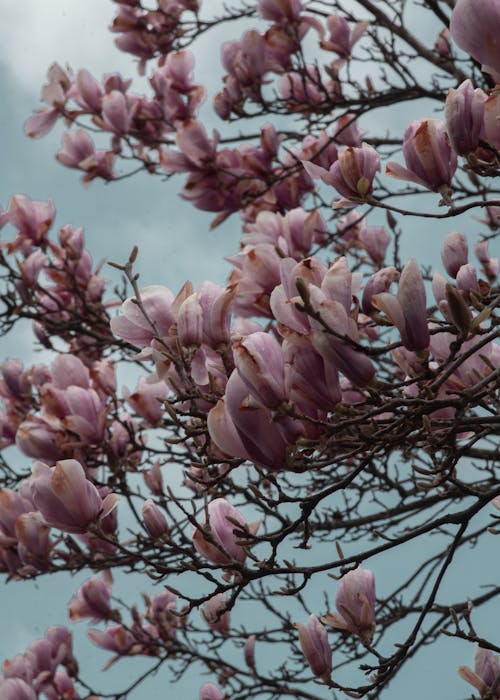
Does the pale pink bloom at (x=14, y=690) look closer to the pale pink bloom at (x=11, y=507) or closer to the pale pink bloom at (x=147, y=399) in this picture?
the pale pink bloom at (x=11, y=507)

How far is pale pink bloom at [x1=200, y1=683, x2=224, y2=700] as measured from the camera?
3262 millimetres

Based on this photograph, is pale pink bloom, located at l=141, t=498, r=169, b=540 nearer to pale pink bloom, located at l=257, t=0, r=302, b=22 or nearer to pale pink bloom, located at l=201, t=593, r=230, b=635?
pale pink bloom, located at l=201, t=593, r=230, b=635

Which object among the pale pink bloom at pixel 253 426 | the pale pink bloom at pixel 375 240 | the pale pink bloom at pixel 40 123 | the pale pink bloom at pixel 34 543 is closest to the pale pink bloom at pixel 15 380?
the pale pink bloom at pixel 34 543

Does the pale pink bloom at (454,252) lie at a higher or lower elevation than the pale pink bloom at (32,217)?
lower

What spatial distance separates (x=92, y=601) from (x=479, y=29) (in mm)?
2437

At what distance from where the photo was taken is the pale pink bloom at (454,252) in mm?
1777

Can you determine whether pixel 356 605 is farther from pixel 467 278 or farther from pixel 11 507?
pixel 11 507

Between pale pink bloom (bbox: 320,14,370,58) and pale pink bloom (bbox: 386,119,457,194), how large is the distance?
2274 mm

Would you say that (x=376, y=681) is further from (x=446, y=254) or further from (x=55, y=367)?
(x=55, y=367)

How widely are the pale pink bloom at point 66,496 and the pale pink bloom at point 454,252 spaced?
0.88 m

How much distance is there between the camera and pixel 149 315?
1589 millimetres

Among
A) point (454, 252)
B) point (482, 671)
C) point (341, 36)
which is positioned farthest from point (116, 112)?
point (482, 671)

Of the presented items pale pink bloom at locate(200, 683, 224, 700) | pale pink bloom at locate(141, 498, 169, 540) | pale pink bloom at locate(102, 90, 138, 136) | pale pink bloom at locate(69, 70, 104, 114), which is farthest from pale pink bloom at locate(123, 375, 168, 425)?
pale pink bloom at locate(69, 70, 104, 114)

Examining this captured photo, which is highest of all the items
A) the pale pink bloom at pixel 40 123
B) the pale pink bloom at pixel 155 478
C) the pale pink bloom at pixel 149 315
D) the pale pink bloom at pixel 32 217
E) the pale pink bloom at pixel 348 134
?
the pale pink bloom at pixel 40 123
